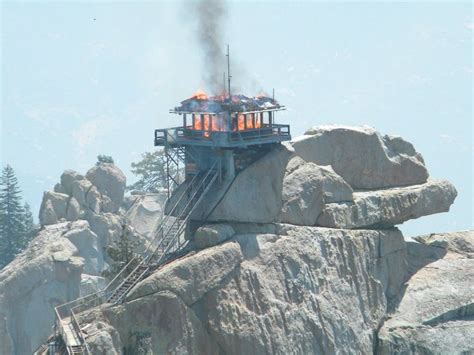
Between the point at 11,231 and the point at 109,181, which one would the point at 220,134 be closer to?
the point at 109,181

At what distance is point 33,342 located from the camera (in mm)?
129875

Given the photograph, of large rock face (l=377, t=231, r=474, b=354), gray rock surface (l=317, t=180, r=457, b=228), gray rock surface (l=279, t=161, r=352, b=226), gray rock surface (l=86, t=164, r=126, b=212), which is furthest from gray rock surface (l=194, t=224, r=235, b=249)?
gray rock surface (l=86, t=164, r=126, b=212)

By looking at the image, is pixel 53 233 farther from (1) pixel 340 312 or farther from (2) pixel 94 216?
Answer: (1) pixel 340 312

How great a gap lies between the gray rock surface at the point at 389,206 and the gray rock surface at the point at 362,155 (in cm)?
109

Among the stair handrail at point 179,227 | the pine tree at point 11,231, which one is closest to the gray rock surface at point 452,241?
the stair handrail at point 179,227

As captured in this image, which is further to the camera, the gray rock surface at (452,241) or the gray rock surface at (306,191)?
the gray rock surface at (452,241)

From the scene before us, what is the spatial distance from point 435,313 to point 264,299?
1567cm

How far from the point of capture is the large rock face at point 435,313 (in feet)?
306

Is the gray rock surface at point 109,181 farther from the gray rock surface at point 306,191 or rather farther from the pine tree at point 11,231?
the gray rock surface at point 306,191

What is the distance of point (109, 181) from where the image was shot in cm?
14850

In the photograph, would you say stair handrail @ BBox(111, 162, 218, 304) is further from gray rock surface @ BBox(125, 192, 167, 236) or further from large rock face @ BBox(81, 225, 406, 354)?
gray rock surface @ BBox(125, 192, 167, 236)

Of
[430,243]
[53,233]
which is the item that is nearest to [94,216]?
[53,233]

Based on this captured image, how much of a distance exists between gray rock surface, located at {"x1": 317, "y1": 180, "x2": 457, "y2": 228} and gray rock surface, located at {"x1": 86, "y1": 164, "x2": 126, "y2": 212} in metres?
50.8

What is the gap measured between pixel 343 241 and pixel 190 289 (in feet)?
49.2
